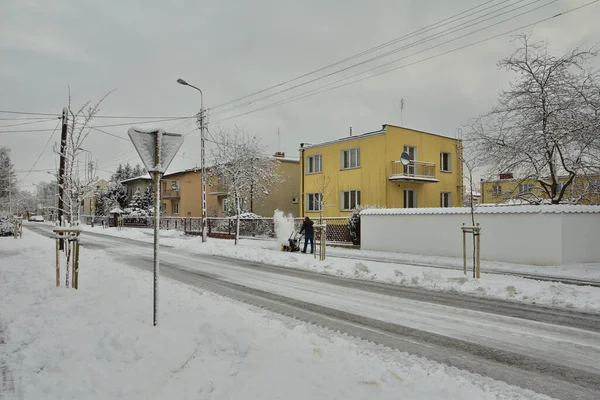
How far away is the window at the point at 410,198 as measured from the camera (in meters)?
27.1

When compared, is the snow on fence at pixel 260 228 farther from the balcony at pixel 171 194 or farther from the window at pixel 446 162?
the balcony at pixel 171 194

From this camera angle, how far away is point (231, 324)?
562 cm

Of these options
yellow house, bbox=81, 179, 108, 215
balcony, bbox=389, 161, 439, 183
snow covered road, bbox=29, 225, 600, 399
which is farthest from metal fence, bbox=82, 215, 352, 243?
snow covered road, bbox=29, 225, 600, 399

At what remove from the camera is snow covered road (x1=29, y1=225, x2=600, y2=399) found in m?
4.41

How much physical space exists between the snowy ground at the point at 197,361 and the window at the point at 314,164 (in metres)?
23.8

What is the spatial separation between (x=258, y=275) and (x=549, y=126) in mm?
13167

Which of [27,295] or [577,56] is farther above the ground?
[577,56]

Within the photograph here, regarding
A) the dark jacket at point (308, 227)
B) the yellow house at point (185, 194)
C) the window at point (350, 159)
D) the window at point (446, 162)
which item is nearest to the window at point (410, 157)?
the window at point (350, 159)

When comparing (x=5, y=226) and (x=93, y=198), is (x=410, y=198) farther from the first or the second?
(x=93, y=198)

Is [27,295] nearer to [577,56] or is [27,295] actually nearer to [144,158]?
[144,158]

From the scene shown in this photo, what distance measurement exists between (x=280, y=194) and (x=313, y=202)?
11784 millimetres

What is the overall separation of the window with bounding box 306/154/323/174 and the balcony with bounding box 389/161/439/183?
20.2ft

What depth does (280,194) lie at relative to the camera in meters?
41.4

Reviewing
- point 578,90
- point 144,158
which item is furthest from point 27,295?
point 578,90
